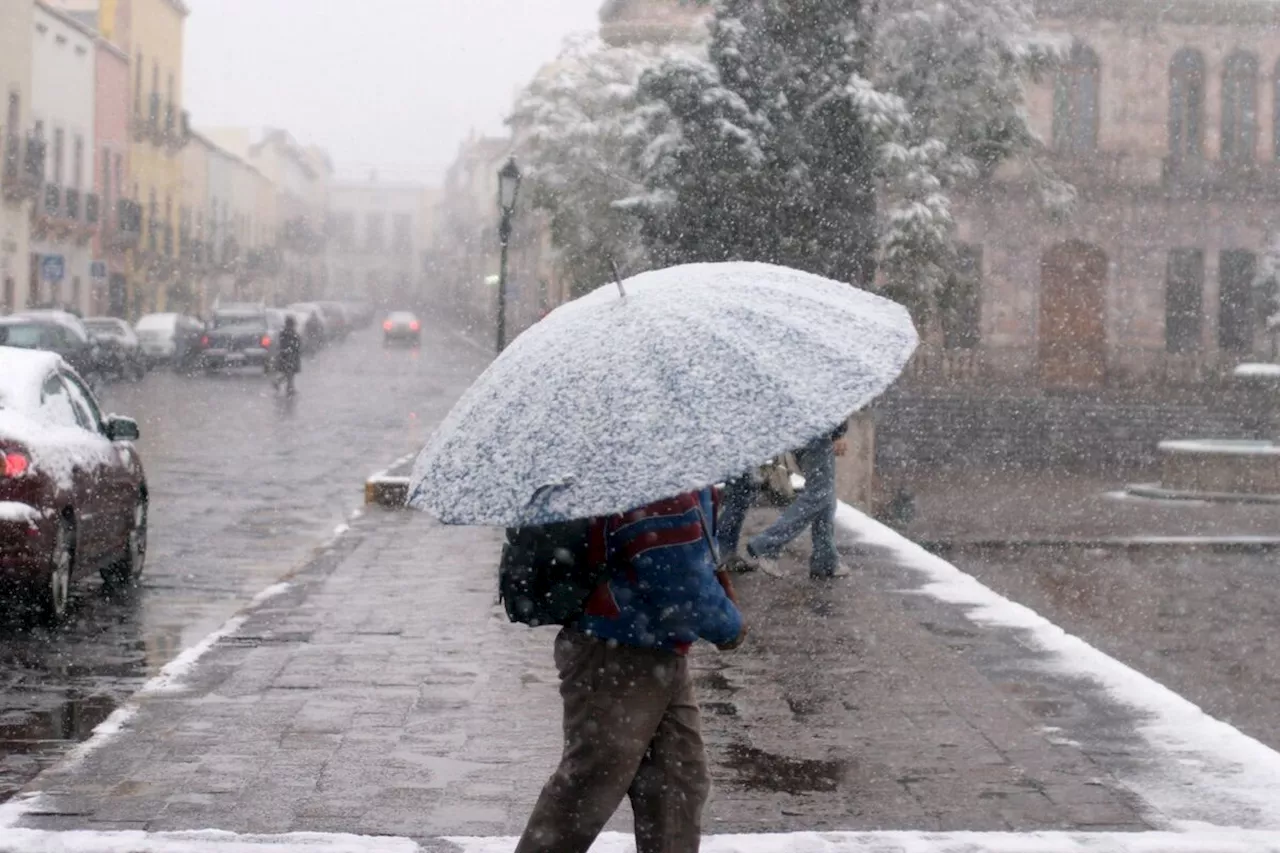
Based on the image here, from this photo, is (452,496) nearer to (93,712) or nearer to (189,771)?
(189,771)

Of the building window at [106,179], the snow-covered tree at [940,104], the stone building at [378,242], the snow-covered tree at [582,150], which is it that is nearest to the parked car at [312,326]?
the building window at [106,179]

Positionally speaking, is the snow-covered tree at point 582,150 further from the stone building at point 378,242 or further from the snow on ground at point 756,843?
the stone building at point 378,242

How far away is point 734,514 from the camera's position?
11094 mm

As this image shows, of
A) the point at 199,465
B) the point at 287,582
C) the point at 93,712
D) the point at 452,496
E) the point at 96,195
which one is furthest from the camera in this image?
the point at 96,195

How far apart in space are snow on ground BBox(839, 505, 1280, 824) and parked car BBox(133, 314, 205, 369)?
135ft

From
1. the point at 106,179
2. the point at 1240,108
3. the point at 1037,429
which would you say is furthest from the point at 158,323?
the point at 1037,429

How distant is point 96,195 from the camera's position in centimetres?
5569

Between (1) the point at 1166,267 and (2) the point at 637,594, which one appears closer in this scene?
(2) the point at 637,594

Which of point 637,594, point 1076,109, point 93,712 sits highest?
point 1076,109

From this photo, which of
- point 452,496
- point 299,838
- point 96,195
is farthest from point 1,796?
point 96,195

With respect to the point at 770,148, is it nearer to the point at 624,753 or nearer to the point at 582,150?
the point at 582,150

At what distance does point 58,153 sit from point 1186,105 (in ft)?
97.4

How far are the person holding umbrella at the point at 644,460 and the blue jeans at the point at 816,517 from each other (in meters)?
6.54

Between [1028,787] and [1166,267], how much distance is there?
35103mm
